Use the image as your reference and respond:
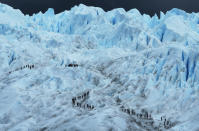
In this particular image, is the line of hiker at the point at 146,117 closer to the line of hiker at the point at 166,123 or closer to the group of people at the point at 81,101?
the line of hiker at the point at 166,123

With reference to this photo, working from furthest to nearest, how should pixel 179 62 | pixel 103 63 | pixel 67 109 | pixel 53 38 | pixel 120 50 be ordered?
pixel 53 38, pixel 120 50, pixel 103 63, pixel 179 62, pixel 67 109

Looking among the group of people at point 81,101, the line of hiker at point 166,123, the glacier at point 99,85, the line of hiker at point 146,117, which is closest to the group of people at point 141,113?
the line of hiker at point 146,117

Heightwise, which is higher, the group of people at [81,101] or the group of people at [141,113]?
the group of people at [81,101]

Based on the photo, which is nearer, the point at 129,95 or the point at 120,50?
the point at 129,95

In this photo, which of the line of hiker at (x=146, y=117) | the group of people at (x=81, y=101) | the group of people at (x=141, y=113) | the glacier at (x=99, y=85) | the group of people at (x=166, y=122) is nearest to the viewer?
the group of people at (x=166, y=122)

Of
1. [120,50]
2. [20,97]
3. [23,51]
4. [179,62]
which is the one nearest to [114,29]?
[120,50]

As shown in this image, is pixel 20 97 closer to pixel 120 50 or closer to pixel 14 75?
pixel 14 75

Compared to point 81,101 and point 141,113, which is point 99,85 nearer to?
point 81,101

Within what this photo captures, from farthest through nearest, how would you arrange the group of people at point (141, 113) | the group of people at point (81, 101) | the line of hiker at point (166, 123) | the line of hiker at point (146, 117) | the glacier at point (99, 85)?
the group of people at point (81, 101) → the group of people at point (141, 113) → the glacier at point (99, 85) → the line of hiker at point (146, 117) → the line of hiker at point (166, 123)

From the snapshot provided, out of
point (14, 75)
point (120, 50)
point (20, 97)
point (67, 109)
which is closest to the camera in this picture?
point (67, 109)
